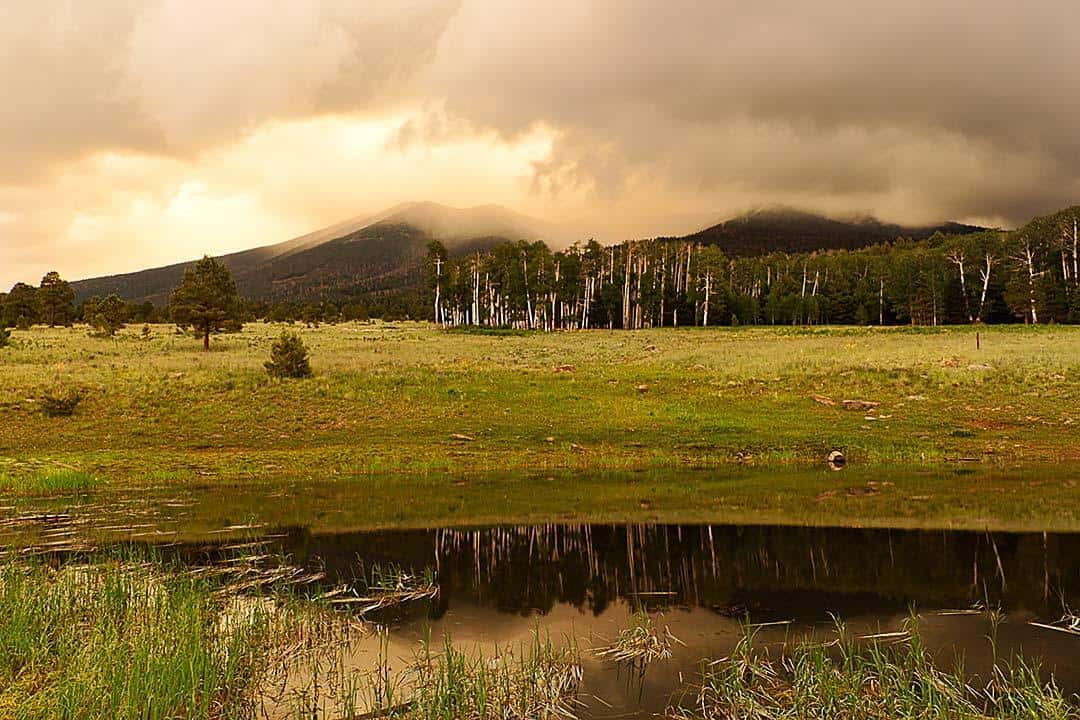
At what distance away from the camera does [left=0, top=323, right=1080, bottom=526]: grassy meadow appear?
992 inches

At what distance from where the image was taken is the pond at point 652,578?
9898 millimetres

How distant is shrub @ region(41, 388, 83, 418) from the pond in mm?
17462

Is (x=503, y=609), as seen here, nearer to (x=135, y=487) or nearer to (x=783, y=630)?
(x=783, y=630)

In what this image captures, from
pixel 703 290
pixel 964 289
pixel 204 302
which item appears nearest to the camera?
pixel 204 302

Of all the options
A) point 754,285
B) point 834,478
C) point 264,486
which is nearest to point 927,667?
point 834,478

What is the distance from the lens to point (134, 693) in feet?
23.6

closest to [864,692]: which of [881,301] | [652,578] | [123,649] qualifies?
[652,578]

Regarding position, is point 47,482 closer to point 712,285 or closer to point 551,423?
point 551,423

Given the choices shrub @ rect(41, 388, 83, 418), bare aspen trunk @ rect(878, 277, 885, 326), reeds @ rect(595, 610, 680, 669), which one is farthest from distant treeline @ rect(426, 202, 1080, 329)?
reeds @ rect(595, 610, 680, 669)

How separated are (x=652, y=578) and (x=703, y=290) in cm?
12694

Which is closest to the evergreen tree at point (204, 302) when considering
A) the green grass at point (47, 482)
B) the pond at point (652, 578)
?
the green grass at point (47, 482)

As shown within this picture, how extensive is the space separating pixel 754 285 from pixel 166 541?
506 feet

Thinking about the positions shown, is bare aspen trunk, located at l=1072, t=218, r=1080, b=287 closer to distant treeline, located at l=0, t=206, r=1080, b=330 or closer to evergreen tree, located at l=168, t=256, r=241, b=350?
distant treeline, located at l=0, t=206, r=1080, b=330

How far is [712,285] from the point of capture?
448ft
